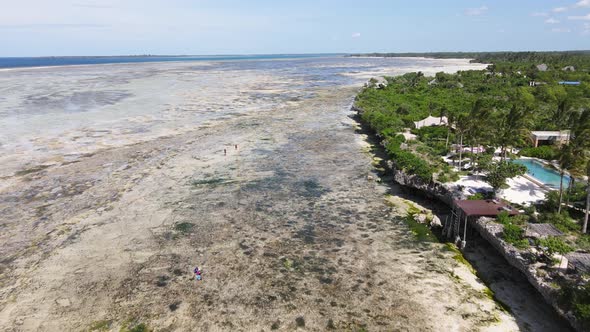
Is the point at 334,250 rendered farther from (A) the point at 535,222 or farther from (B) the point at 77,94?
(B) the point at 77,94

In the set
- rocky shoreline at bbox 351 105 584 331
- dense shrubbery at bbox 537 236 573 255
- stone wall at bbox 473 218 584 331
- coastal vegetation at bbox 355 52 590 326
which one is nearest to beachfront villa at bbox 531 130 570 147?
coastal vegetation at bbox 355 52 590 326

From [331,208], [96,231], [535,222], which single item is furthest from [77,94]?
[535,222]

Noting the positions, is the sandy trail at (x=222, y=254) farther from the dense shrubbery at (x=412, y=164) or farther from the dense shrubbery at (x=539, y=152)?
the dense shrubbery at (x=539, y=152)

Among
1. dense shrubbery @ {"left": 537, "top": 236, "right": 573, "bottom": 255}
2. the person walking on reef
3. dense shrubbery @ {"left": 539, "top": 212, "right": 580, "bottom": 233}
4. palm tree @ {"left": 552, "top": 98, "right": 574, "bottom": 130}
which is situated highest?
palm tree @ {"left": 552, "top": 98, "right": 574, "bottom": 130}

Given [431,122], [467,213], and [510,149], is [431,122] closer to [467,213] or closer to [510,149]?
[510,149]

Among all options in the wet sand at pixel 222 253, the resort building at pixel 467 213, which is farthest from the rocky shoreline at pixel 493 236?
the wet sand at pixel 222 253

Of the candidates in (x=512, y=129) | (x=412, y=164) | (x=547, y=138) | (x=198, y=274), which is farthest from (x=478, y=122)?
(x=198, y=274)

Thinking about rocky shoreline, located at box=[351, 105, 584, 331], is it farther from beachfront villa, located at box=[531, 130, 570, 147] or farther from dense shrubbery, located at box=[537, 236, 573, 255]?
beachfront villa, located at box=[531, 130, 570, 147]
